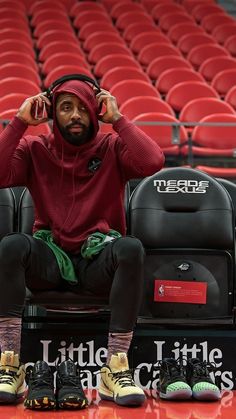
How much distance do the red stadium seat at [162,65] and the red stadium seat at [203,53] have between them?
0.51 metres

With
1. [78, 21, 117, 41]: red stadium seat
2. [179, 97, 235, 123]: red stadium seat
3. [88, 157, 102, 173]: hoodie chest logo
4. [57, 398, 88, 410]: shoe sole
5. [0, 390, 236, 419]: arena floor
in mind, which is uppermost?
[78, 21, 117, 41]: red stadium seat

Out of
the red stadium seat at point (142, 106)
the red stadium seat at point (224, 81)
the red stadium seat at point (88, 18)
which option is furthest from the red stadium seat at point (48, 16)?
the red stadium seat at point (142, 106)

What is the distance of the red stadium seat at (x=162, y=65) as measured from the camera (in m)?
7.51

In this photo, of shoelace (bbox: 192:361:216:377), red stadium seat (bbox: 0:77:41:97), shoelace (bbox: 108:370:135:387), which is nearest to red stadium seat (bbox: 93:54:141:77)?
red stadium seat (bbox: 0:77:41:97)

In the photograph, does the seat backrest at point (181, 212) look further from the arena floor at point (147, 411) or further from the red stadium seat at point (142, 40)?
the red stadium seat at point (142, 40)

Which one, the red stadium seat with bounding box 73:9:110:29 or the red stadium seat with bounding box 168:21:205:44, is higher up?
the red stadium seat with bounding box 73:9:110:29

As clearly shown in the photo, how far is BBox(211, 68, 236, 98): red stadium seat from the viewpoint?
23.4ft

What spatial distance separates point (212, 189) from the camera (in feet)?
9.99

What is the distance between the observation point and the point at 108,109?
2.81 meters

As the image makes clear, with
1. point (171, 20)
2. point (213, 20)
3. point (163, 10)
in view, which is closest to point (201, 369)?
point (171, 20)

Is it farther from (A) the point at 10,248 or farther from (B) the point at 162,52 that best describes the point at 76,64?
(A) the point at 10,248

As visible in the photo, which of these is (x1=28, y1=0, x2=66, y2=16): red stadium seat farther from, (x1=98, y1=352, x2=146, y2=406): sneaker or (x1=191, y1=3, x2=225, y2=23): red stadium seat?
(x1=98, y1=352, x2=146, y2=406): sneaker

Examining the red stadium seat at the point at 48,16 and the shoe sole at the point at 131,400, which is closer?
the shoe sole at the point at 131,400

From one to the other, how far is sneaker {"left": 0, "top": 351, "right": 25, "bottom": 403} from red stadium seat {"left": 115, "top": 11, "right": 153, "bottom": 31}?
7076mm
